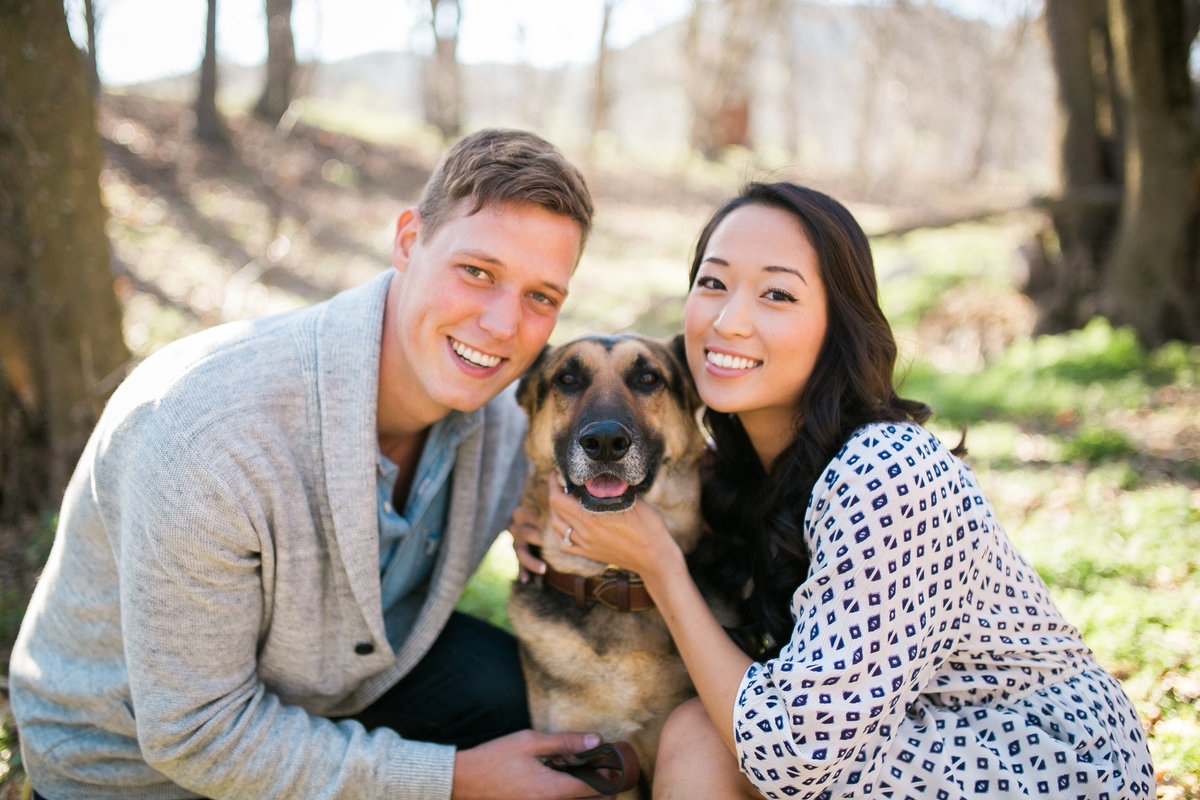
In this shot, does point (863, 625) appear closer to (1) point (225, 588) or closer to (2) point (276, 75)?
(1) point (225, 588)

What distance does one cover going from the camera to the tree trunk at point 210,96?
13.2 meters

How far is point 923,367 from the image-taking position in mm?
7695

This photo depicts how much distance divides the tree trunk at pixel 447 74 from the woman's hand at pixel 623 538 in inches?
722

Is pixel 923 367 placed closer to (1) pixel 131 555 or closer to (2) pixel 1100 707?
(2) pixel 1100 707

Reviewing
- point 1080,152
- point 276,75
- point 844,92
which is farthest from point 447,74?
point 844,92

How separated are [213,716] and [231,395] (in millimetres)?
911

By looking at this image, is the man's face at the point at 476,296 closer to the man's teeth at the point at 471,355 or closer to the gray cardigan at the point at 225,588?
the man's teeth at the point at 471,355

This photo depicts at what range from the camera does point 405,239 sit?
8.66 feet

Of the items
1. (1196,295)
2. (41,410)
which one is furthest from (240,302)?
(1196,295)

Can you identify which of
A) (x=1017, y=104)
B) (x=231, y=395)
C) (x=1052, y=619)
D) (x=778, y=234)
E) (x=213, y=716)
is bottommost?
(x=213, y=716)

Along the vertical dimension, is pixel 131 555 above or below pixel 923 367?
above

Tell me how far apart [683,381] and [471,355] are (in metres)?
0.90


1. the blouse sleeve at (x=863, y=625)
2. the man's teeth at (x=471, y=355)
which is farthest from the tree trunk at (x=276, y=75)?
the blouse sleeve at (x=863, y=625)

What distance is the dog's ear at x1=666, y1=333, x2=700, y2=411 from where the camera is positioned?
2.94 metres
